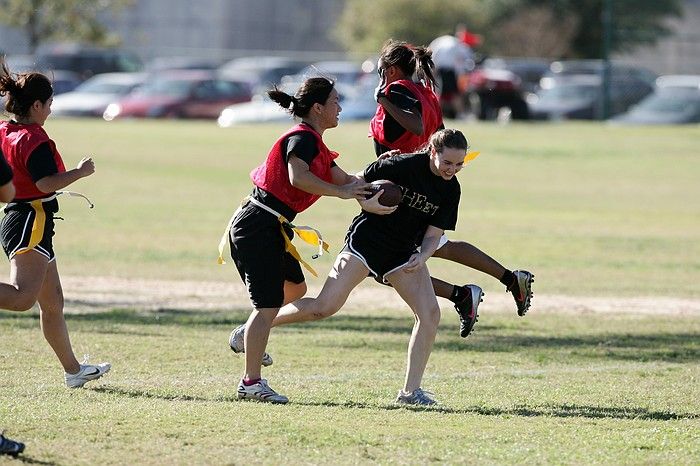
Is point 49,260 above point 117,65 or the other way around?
above

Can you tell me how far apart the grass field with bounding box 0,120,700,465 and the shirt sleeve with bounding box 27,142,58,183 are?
3.94ft

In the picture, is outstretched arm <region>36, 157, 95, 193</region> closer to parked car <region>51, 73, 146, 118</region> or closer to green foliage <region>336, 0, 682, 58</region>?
parked car <region>51, 73, 146, 118</region>

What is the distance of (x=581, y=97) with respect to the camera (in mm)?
36312

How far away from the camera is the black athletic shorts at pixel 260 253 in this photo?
708cm

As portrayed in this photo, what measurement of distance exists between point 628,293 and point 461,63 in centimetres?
1541

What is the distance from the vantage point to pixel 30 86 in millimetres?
7117

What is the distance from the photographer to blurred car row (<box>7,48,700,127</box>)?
33.8 metres

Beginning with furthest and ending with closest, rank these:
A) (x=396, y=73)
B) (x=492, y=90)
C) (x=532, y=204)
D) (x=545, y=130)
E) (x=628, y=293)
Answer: (x=492, y=90), (x=545, y=130), (x=532, y=204), (x=628, y=293), (x=396, y=73)

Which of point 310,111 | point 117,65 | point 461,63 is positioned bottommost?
point 117,65

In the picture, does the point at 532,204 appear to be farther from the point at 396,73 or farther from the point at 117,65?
the point at 117,65

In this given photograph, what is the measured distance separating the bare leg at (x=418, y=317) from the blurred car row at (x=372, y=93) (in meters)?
22.4

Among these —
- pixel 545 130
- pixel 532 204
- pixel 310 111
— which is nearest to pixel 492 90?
pixel 545 130

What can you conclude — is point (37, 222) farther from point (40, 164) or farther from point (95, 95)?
point (95, 95)

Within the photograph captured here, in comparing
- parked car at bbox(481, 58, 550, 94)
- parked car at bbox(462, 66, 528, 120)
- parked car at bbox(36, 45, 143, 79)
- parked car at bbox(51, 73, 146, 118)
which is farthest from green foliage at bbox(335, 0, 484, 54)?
parked car at bbox(462, 66, 528, 120)
